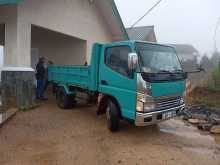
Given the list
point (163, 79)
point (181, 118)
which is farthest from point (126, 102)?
point (181, 118)

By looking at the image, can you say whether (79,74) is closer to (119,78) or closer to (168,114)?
(119,78)

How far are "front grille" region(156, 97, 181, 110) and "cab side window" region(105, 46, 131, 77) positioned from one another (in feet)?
3.46

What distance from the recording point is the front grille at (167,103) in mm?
6535

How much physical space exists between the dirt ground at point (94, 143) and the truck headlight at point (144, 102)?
88 cm

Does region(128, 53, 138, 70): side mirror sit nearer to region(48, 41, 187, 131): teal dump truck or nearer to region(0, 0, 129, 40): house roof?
region(48, 41, 187, 131): teal dump truck

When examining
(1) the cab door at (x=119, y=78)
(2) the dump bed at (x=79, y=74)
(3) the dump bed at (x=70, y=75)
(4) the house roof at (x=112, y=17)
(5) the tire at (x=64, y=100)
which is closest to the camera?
(1) the cab door at (x=119, y=78)

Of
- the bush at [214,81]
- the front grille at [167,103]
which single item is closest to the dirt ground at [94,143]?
the front grille at [167,103]

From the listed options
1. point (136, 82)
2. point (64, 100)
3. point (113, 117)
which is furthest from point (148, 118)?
point (64, 100)

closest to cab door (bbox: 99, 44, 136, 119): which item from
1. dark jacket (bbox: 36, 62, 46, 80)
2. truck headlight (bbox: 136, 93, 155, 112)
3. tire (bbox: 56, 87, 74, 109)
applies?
truck headlight (bbox: 136, 93, 155, 112)

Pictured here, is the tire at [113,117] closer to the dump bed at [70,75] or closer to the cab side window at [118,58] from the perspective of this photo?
the cab side window at [118,58]

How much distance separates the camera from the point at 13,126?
754cm

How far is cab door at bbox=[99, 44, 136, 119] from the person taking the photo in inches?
255

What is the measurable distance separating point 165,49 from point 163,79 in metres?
1.21

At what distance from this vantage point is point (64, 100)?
9.85 m
